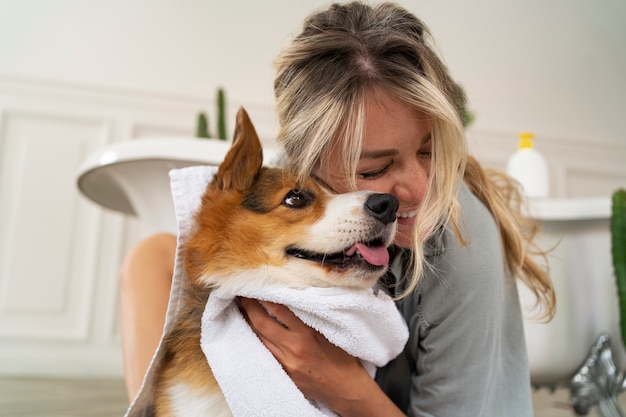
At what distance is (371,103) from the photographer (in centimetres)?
98

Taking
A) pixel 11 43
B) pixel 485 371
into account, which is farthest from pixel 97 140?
pixel 485 371

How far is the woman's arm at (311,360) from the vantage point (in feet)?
3.00

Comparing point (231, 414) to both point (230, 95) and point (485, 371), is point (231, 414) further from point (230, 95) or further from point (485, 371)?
point (230, 95)

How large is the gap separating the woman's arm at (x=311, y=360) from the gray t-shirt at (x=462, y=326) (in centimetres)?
16

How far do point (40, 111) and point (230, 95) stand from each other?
3.46 ft

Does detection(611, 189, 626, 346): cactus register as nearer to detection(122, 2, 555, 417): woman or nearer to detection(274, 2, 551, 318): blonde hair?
detection(122, 2, 555, 417): woman

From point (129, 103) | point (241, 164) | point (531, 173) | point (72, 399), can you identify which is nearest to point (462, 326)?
point (241, 164)

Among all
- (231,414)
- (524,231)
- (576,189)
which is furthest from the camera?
(576,189)

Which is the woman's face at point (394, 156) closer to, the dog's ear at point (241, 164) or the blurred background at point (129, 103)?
the dog's ear at point (241, 164)

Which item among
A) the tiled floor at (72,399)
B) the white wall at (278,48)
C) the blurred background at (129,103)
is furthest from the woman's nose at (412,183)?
the white wall at (278,48)

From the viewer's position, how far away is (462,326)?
1037 mm

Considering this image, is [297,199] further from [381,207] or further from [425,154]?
[425,154]

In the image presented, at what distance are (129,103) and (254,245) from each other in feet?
8.03

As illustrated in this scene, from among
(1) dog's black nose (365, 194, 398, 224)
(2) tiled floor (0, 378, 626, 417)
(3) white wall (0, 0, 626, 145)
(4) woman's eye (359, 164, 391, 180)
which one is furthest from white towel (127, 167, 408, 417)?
(3) white wall (0, 0, 626, 145)
